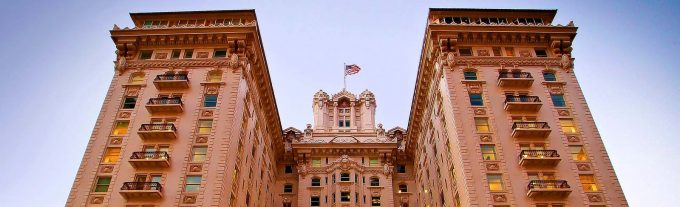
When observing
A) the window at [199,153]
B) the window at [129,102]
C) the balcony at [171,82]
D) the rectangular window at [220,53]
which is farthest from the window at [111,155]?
the rectangular window at [220,53]

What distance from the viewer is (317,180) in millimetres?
64250

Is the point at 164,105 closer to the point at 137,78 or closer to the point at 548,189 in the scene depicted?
the point at 137,78

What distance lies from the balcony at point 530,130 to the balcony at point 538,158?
192 cm

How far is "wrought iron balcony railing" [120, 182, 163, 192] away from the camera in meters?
37.9

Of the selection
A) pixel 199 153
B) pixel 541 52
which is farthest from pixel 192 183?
pixel 541 52

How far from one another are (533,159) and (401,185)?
2817 cm

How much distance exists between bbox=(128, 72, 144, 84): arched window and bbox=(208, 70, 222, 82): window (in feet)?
21.9

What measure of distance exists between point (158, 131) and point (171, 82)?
20.7ft

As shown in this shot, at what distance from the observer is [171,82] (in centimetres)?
4578

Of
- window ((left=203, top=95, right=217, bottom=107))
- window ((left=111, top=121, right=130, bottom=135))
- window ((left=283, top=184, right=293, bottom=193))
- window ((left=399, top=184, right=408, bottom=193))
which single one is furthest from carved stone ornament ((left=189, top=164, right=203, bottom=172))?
window ((left=399, top=184, right=408, bottom=193))

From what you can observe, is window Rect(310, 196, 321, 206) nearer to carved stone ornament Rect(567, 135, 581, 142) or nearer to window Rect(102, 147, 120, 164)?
window Rect(102, 147, 120, 164)

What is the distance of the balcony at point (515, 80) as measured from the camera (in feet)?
148

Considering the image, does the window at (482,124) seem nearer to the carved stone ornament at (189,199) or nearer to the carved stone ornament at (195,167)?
the carved stone ornament at (195,167)

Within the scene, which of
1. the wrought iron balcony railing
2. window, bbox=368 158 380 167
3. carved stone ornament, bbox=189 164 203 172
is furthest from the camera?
window, bbox=368 158 380 167
